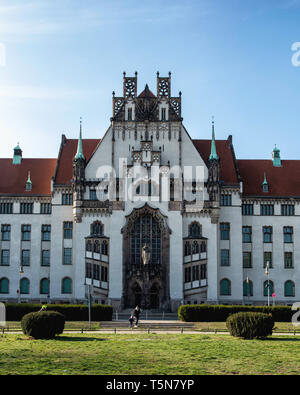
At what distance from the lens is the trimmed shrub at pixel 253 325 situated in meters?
31.6

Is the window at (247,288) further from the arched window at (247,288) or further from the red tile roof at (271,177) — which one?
the red tile roof at (271,177)

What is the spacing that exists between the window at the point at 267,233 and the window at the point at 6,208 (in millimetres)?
32235

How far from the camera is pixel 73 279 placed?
6594 centimetres

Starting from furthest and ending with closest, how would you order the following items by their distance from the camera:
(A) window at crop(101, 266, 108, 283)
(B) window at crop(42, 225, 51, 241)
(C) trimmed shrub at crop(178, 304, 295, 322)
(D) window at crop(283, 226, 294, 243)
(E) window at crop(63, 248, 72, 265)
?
(D) window at crop(283, 226, 294, 243), (B) window at crop(42, 225, 51, 241), (E) window at crop(63, 248, 72, 265), (A) window at crop(101, 266, 108, 283), (C) trimmed shrub at crop(178, 304, 295, 322)

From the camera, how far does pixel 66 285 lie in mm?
66250

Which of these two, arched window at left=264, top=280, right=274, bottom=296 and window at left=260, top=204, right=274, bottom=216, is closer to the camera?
arched window at left=264, top=280, right=274, bottom=296

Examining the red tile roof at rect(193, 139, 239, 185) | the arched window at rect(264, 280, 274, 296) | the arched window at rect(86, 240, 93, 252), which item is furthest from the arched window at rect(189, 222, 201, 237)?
the arched window at rect(86, 240, 93, 252)

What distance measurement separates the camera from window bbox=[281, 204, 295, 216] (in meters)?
69.1

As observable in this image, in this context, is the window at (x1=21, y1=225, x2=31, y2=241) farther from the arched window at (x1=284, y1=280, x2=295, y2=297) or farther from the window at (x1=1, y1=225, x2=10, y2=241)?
the arched window at (x1=284, y1=280, x2=295, y2=297)

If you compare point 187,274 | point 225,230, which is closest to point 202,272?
point 187,274

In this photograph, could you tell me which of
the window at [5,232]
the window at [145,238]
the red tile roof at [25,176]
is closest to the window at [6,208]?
the red tile roof at [25,176]

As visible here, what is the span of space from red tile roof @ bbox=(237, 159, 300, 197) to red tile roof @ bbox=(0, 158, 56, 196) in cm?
2583

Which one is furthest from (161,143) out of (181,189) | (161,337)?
(161,337)

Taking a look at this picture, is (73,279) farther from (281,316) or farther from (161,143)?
(281,316)
